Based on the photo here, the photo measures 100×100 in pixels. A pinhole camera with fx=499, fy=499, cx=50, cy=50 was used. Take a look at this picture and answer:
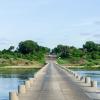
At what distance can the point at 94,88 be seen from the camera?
51.7 metres

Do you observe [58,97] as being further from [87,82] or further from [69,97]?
[87,82]

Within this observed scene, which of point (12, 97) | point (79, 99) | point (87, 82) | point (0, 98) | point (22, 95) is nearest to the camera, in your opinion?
point (12, 97)

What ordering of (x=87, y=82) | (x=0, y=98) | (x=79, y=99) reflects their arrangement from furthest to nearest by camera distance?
1. (x=87, y=82)
2. (x=0, y=98)
3. (x=79, y=99)

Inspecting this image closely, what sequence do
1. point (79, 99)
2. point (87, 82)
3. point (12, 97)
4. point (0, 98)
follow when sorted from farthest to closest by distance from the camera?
1. point (87, 82)
2. point (0, 98)
3. point (79, 99)
4. point (12, 97)

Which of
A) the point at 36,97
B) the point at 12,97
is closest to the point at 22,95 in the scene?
the point at 36,97

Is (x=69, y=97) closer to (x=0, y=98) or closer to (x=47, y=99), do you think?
(x=47, y=99)

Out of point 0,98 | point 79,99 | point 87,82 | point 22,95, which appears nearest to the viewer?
point 79,99

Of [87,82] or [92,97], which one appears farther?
[87,82]

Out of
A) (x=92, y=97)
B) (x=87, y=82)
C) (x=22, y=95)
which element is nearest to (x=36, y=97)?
(x=22, y=95)

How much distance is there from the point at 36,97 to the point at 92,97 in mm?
4606

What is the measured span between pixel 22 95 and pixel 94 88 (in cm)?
1159

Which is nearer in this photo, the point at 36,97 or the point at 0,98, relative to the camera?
the point at 36,97

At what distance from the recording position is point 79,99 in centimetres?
3875

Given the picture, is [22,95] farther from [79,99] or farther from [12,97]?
[12,97]
